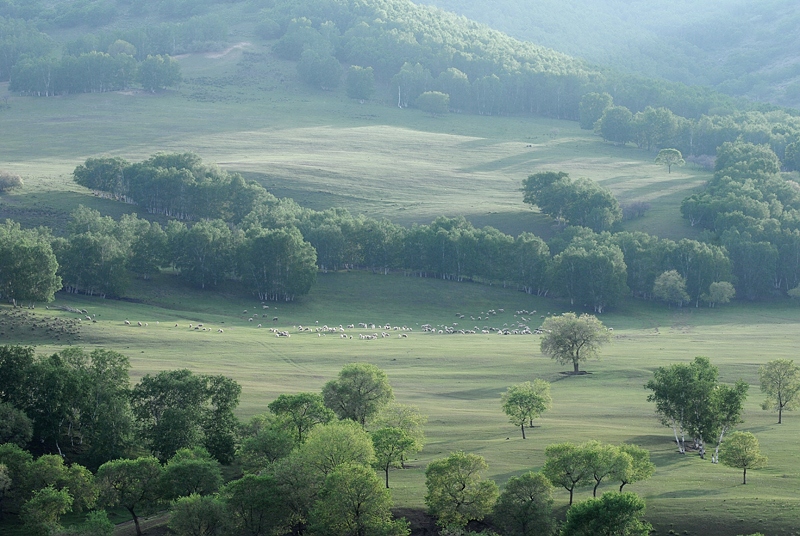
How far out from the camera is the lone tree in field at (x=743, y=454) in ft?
220

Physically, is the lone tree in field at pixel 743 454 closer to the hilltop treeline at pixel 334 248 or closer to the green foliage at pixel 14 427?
the green foliage at pixel 14 427

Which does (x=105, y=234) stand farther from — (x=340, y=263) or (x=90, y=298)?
(x=340, y=263)

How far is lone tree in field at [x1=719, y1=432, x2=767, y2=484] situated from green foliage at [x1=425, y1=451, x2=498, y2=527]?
55.4ft

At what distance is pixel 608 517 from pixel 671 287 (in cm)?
10085

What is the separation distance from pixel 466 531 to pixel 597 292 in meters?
92.9

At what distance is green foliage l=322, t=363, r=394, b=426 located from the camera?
79.9 meters

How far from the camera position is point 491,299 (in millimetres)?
152500

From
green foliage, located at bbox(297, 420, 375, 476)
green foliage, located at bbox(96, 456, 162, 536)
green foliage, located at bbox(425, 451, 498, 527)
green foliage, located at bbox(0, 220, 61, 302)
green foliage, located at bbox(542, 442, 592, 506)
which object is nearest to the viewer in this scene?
green foliage, located at bbox(425, 451, 498, 527)

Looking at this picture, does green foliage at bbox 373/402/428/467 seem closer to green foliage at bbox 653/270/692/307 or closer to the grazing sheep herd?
the grazing sheep herd

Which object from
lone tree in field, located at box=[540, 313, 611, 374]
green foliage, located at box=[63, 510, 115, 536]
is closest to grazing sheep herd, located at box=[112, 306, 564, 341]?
lone tree in field, located at box=[540, 313, 611, 374]

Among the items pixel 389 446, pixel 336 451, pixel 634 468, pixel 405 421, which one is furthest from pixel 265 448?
pixel 634 468

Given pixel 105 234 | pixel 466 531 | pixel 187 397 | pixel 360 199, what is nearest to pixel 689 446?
pixel 466 531

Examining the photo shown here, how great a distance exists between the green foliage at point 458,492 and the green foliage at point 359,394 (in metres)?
15.6

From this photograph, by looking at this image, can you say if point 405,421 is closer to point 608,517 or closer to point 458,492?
point 458,492
